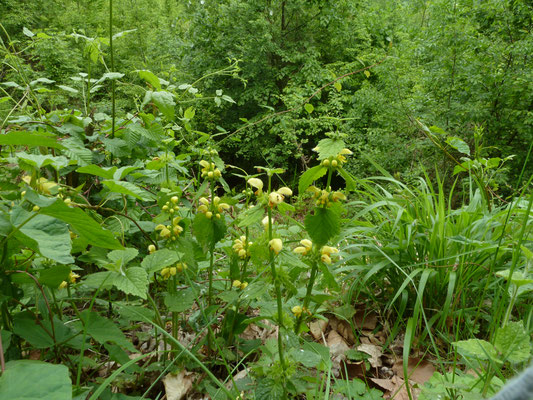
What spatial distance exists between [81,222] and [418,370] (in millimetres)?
1072

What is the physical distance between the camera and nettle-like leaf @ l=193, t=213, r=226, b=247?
87 centimetres

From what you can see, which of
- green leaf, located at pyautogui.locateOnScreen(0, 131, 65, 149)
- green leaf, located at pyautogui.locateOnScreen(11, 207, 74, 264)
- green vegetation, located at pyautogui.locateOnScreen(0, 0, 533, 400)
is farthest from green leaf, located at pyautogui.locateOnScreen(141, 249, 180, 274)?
green leaf, located at pyautogui.locateOnScreen(0, 131, 65, 149)

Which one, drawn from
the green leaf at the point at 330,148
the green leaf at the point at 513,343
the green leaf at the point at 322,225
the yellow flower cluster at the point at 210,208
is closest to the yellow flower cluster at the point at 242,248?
the yellow flower cluster at the point at 210,208

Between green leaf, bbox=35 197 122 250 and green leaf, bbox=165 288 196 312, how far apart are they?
0.94 feet

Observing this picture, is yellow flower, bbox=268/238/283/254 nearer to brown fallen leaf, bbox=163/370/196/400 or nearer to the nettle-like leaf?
the nettle-like leaf

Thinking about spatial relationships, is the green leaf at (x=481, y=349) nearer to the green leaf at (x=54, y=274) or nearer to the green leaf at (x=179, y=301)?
the green leaf at (x=179, y=301)

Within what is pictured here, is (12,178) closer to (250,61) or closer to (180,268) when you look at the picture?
(180,268)

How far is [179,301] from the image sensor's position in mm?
860

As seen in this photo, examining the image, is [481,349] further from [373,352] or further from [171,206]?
[171,206]

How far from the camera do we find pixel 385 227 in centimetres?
149

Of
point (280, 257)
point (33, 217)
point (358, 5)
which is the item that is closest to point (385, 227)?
point (280, 257)

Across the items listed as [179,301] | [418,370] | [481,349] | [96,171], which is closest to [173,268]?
[179,301]

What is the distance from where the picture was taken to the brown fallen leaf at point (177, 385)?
0.85m

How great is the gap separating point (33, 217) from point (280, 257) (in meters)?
0.48
